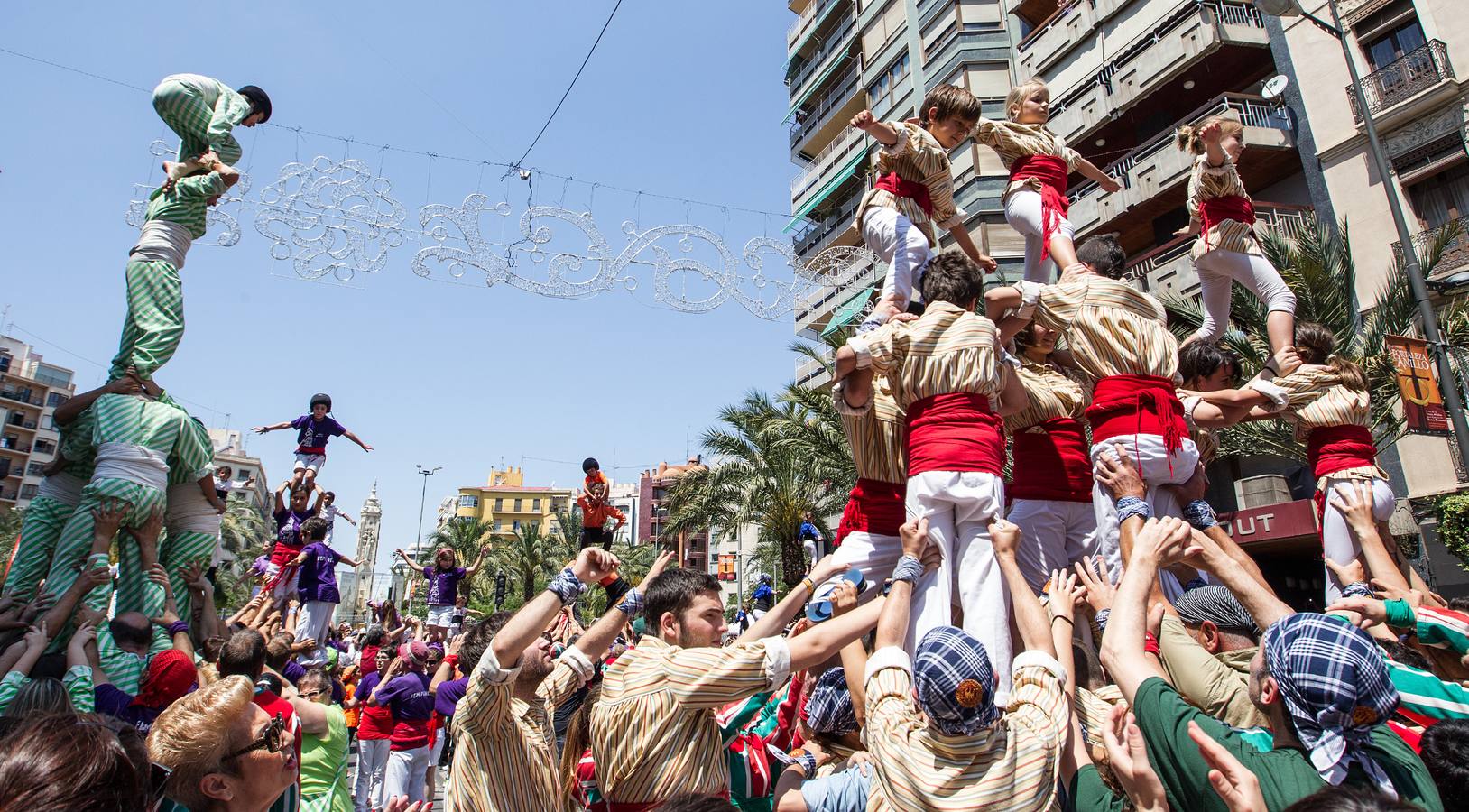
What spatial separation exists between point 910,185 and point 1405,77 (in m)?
18.6

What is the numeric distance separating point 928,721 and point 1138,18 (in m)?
25.7

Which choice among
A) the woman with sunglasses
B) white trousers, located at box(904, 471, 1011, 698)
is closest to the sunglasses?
the woman with sunglasses

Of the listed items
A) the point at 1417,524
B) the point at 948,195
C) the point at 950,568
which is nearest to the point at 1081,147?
the point at 1417,524

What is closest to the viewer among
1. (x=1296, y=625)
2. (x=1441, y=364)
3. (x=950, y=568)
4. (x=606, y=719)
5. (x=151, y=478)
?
(x=1296, y=625)

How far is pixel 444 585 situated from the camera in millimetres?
13812

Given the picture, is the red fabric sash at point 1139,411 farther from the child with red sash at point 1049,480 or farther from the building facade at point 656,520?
the building facade at point 656,520

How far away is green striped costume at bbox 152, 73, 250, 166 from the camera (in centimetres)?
561

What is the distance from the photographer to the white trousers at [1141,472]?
4262mm

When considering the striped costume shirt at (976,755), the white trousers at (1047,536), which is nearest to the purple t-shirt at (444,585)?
the white trousers at (1047,536)

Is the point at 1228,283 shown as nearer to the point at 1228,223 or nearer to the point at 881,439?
the point at 1228,223

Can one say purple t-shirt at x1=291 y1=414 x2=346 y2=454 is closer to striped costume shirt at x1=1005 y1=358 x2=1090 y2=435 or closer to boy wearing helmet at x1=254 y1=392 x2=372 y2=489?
boy wearing helmet at x1=254 y1=392 x2=372 y2=489

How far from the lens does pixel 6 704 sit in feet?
10.5

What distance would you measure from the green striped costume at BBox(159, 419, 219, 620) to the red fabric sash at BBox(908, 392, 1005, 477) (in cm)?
455

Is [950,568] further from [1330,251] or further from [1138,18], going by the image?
[1138,18]
